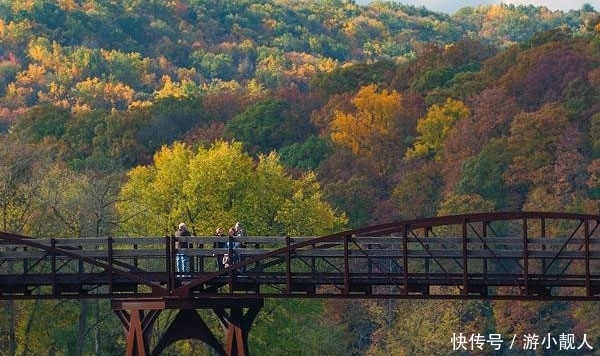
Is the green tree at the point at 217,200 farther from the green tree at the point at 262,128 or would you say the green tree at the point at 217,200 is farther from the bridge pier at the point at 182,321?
the green tree at the point at 262,128

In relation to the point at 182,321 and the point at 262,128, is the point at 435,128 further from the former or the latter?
the point at 182,321

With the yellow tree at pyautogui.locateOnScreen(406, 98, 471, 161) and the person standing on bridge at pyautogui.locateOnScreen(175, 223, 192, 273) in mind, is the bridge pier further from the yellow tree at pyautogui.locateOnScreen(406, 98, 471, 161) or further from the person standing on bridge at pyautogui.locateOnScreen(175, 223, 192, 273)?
the yellow tree at pyautogui.locateOnScreen(406, 98, 471, 161)

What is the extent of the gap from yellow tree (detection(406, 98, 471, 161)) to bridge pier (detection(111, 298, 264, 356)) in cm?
11583

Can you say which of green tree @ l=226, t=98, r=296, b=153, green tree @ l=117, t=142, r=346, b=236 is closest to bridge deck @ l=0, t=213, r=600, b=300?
green tree @ l=117, t=142, r=346, b=236

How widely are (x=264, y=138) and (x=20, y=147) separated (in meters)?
90.1

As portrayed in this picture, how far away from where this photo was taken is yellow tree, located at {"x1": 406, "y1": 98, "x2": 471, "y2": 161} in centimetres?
17525

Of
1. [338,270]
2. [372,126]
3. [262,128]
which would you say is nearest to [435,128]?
Answer: [372,126]

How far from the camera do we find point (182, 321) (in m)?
57.3

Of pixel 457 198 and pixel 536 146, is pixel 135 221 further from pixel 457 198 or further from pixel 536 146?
pixel 536 146

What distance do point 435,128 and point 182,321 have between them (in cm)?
12110

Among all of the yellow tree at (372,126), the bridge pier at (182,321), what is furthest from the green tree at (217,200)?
the yellow tree at (372,126)

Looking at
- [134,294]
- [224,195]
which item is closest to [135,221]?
[224,195]

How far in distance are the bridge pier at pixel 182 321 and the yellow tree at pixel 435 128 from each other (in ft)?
380

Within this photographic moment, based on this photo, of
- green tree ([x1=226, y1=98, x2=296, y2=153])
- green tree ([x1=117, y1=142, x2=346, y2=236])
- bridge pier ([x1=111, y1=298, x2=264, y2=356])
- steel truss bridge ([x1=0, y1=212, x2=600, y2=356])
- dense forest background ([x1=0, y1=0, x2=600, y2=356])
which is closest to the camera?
steel truss bridge ([x1=0, y1=212, x2=600, y2=356])
